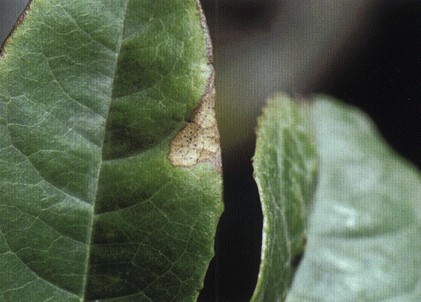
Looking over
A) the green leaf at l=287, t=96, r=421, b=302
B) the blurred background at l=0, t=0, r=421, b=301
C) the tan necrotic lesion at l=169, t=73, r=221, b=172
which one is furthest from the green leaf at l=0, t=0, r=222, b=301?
the blurred background at l=0, t=0, r=421, b=301

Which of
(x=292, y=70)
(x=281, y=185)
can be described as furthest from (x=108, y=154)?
(x=292, y=70)

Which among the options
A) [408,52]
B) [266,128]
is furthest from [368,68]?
[266,128]

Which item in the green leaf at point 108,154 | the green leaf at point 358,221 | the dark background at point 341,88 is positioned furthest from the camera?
the dark background at point 341,88

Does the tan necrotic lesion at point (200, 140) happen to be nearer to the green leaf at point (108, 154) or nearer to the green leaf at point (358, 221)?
the green leaf at point (108, 154)

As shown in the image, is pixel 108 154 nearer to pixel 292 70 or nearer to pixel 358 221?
pixel 358 221

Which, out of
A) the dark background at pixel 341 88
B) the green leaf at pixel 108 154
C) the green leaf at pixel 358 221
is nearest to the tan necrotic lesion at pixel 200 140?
the green leaf at pixel 108 154

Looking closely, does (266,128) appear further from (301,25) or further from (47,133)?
(301,25)
